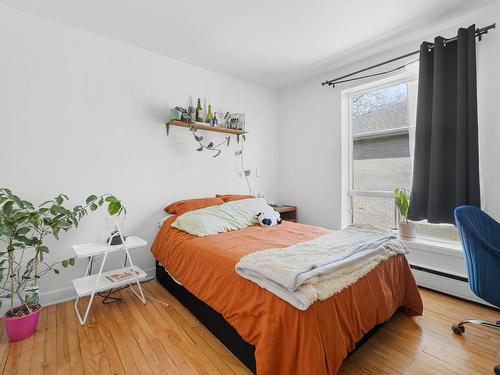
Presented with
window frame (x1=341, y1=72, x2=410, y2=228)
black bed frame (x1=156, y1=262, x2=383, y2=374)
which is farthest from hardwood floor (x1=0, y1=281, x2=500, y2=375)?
window frame (x1=341, y1=72, x2=410, y2=228)

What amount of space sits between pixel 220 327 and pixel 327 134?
2.78 meters

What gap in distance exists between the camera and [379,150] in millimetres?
3004

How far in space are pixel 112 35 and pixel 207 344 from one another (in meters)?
2.98

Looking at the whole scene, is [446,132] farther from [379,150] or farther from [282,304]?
[282,304]

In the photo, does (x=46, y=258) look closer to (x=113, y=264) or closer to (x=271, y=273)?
(x=113, y=264)

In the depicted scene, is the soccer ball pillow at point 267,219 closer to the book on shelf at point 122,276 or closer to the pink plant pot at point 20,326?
the book on shelf at point 122,276

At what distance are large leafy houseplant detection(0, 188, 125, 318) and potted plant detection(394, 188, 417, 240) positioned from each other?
2799mm

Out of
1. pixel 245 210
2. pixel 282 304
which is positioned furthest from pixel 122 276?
pixel 282 304

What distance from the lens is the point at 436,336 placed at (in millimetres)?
1755

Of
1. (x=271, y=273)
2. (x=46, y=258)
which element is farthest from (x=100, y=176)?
(x=271, y=273)

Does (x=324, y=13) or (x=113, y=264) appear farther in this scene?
(x=113, y=264)

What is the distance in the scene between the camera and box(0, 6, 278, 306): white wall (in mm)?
2078

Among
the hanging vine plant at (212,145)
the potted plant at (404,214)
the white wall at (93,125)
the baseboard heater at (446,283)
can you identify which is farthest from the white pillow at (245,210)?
the baseboard heater at (446,283)

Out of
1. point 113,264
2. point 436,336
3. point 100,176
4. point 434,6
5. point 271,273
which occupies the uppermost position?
point 434,6
